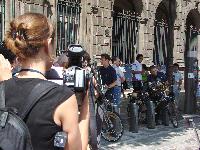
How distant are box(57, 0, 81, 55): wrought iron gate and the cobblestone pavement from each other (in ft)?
18.5

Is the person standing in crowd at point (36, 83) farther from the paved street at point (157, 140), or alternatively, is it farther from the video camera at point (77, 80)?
the paved street at point (157, 140)

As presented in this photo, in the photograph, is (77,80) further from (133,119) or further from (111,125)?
(133,119)

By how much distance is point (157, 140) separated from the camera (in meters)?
9.07

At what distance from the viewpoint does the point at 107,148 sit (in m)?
8.25

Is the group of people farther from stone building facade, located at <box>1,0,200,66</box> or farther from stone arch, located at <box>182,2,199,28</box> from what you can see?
stone arch, located at <box>182,2,199,28</box>

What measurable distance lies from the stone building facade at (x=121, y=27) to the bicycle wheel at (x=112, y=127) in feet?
15.9

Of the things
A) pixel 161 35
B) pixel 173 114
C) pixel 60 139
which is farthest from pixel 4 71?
pixel 161 35

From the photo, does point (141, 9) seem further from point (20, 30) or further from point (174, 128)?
point (20, 30)

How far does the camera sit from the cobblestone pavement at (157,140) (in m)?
8.39

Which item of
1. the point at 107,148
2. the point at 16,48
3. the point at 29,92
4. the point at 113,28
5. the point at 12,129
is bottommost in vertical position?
the point at 107,148

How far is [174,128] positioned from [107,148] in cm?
290

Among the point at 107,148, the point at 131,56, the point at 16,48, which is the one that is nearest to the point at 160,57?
the point at 131,56

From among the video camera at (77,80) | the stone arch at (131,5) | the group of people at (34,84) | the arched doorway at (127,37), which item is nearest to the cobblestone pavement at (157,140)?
the video camera at (77,80)

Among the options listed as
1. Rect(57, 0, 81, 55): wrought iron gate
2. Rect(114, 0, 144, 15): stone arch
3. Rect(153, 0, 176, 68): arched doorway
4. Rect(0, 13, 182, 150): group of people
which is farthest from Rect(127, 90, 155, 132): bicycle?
Rect(114, 0, 144, 15): stone arch
